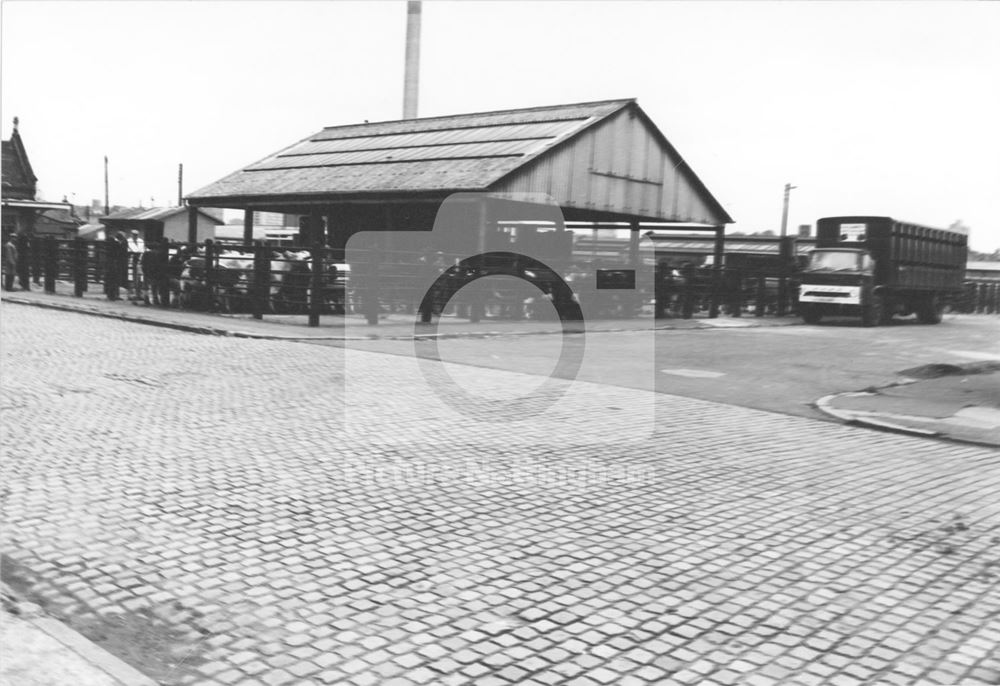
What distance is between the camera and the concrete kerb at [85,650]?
3.03 meters

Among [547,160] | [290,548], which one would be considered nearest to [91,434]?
[290,548]

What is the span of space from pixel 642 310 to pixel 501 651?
927 inches

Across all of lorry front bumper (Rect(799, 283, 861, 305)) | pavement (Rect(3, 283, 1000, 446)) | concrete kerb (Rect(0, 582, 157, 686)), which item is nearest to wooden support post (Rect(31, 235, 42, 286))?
pavement (Rect(3, 283, 1000, 446))

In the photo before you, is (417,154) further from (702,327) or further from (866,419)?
(866,419)

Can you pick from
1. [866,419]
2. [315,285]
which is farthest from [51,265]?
[866,419]

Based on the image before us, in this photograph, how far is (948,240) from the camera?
3089 cm

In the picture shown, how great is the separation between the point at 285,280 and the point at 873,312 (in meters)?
16.6

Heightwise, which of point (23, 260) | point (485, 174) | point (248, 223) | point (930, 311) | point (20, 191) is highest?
point (20, 191)

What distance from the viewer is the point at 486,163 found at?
75.8ft

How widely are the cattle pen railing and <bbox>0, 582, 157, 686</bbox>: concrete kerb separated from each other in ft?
46.5

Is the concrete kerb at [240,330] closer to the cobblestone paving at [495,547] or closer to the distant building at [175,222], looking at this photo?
the cobblestone paving at [495,547]

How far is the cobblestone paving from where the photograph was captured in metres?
3.37

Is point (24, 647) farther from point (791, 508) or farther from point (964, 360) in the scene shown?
point (964, 360)

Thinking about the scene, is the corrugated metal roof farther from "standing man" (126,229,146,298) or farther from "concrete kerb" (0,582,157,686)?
"concrete kerb" (0,582,157,686)
